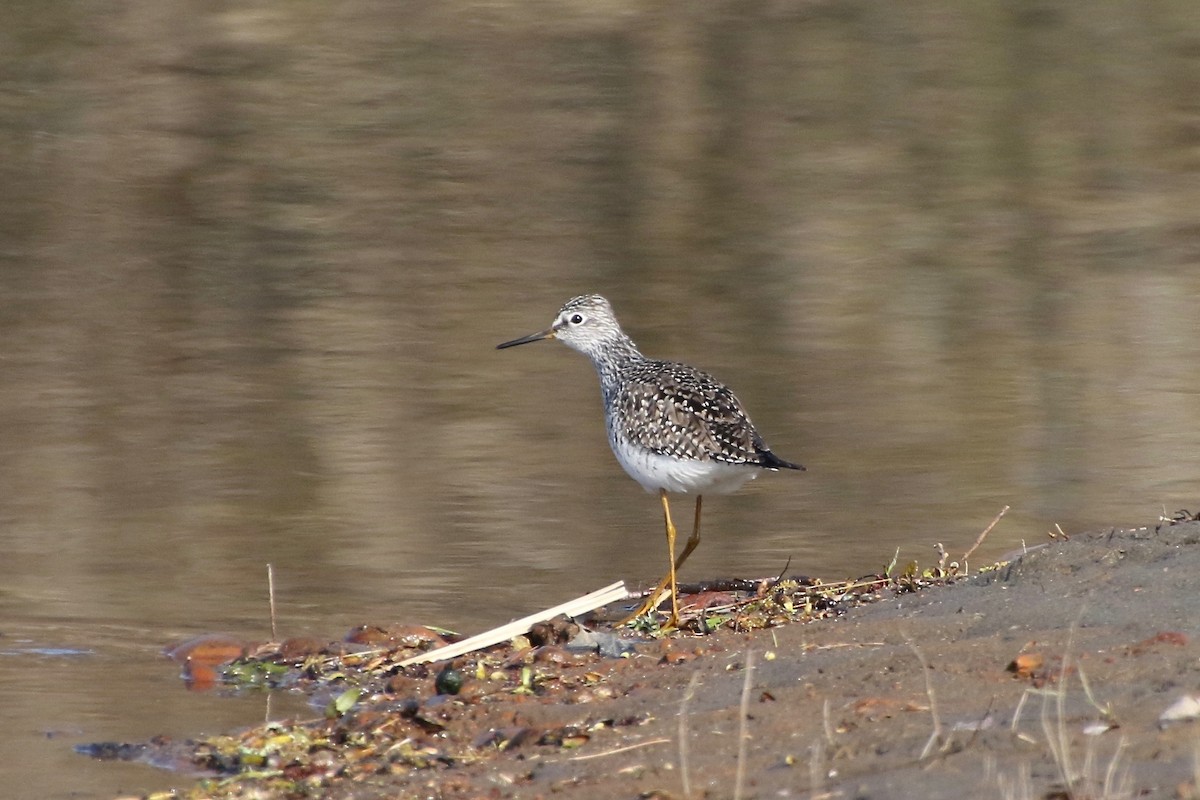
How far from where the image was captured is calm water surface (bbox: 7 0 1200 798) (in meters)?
8.86

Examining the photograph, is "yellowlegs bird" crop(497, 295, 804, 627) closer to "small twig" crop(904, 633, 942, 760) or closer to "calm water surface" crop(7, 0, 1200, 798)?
"calm water surface" crop(7, 0, 1200, 798)

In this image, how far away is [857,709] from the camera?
4844 millimetres

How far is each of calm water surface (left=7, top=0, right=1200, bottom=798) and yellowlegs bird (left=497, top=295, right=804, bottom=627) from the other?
2.73 feet

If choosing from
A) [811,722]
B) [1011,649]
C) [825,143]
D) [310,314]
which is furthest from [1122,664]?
[825,143]

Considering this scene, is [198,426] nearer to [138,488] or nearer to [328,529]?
[138,488]

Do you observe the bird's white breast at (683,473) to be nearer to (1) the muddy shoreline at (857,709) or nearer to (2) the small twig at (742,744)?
(1) the muddy shoreline at (857,709)

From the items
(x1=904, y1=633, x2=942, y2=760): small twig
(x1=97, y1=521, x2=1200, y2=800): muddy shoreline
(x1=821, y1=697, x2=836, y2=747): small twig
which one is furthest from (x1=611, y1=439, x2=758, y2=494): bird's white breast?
(x1=821, y1=697, x2=836, y2=747): small twig

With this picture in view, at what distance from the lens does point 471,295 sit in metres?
15.6

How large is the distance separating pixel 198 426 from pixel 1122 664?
7746 millimetres

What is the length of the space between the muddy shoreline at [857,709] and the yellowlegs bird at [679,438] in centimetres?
104

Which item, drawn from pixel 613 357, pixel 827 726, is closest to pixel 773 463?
pixel 613 357

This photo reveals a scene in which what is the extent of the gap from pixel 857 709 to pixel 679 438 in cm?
282

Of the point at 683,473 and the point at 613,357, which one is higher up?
the point at 613,357

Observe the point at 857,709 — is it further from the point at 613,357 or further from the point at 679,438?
the point at 613,357
